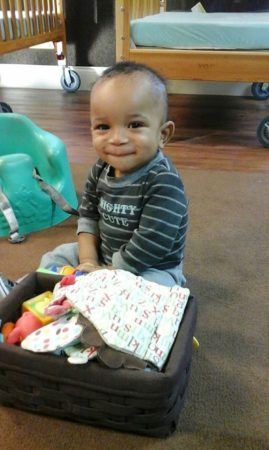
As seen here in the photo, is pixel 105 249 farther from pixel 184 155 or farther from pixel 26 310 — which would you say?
pixel 184 155

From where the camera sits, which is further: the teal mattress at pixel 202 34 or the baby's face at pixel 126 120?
the teal mattress at pixel 202 34

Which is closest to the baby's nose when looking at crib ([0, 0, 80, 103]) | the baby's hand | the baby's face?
the baby's face

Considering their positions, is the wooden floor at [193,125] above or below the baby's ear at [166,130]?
below

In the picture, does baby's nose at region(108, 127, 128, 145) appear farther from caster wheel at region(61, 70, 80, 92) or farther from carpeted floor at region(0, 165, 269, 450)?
caster wheel at region(61, 70, 80, 92)

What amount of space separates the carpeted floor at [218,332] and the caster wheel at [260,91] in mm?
1363

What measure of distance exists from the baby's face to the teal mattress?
1.26 meters

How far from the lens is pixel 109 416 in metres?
0.64

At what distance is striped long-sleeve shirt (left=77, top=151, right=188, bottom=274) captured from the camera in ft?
2.63

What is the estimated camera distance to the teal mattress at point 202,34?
1852 millimetres

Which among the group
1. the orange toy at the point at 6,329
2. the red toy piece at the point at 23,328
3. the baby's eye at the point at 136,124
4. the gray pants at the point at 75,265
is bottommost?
the gray pants at the point at 75,265

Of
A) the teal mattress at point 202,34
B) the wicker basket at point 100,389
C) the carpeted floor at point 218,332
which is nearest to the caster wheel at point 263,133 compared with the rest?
the teal mattress at point 202,34

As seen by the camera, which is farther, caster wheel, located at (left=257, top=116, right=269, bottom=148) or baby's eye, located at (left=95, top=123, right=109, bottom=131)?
caster wheel, located at (left=257, top=116, right=269, bottom=148)

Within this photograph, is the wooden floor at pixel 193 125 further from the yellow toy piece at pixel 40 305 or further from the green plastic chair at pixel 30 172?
the yellow toy piece at pixel 40 305

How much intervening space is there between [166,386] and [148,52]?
1612 mm
